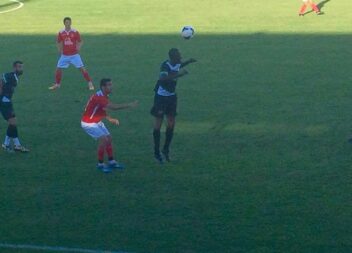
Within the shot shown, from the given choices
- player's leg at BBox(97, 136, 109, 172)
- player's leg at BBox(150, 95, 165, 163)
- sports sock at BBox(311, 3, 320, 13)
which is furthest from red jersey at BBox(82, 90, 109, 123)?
sports sock at BBox(311, 3, 320, 13)

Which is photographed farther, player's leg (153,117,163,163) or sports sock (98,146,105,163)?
player's leg (153,117,163,163)

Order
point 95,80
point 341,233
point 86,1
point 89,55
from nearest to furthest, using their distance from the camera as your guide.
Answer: point 341,233
point 95,80
point 89,55
point 86,1

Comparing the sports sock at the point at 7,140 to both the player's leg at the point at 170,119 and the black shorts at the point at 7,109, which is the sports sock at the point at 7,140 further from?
the player's leg at the point at 170,119

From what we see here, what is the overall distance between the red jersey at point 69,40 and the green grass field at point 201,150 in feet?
3.26

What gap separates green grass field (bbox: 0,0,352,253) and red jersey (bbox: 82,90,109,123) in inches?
43.2

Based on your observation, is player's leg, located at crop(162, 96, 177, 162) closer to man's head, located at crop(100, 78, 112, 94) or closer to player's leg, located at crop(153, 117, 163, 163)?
player's leg, located at crop(153, 117, 163, 163)

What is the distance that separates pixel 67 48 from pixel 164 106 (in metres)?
8.76

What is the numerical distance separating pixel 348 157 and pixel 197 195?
3729mm

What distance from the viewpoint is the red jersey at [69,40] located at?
26.2 metres

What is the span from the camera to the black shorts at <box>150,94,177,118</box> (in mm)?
18375

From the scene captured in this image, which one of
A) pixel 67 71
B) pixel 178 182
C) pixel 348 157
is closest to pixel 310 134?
pixel 348 157

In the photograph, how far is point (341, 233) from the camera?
14.5 m

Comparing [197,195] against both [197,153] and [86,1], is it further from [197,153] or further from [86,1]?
[86,1]

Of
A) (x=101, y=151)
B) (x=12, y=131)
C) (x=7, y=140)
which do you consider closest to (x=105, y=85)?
(x=101, y=151)
